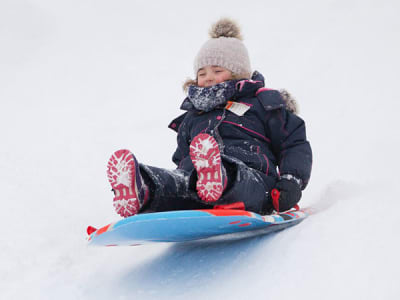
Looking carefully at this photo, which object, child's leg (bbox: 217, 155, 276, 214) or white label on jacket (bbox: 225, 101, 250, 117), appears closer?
child's leg (bbox: 217, 155, 276, 214)

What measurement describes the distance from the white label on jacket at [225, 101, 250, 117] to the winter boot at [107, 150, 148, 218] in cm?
66

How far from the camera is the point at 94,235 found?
1.28m

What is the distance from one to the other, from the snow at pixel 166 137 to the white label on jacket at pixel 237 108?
23.8 inches

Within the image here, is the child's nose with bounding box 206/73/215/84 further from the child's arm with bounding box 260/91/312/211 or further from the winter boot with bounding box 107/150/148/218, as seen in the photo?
the winter boot with bounding box 107/150/148/218

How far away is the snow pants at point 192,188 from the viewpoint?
140 cm

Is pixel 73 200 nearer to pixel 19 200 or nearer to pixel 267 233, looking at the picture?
pixel 19 200

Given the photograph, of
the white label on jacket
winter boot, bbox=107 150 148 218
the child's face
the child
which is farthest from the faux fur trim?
winter boot, bbox=107 150 148 218

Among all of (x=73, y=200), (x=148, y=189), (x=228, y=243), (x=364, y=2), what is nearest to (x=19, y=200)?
(x=73, y=200)

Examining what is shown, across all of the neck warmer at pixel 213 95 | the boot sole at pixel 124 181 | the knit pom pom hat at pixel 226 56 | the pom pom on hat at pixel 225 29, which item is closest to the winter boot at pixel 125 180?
the boot sole at pixel 124 181

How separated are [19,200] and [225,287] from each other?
180 cm

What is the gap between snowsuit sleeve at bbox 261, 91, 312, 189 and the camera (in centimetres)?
176

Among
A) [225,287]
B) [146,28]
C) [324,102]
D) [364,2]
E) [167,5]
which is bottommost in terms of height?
[225,287]

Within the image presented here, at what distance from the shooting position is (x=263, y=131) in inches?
71.8

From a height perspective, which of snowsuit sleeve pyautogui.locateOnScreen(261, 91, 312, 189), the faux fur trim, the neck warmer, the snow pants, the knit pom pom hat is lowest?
the snow pants
